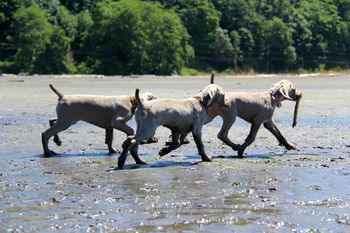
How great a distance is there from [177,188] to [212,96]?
351 cm

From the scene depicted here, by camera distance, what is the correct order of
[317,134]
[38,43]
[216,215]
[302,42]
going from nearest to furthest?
[216,215], [317,134], [38,43], [302,42]

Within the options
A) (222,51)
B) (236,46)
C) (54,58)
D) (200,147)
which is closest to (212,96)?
(200,147)

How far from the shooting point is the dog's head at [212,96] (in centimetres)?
1402

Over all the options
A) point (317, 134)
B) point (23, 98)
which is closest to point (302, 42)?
point (23, 98)

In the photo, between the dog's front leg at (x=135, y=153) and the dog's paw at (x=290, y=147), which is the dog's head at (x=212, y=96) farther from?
the dog's paw at (x=290, y=147)

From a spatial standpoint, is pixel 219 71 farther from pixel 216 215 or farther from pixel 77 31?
pixel 216 215

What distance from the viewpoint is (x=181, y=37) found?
94.7 meters

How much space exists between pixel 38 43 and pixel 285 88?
72.5 metres

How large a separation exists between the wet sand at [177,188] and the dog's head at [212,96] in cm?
100

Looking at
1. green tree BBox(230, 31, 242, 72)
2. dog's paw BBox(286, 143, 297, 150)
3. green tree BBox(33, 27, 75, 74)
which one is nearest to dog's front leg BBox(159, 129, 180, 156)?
dog's paw BBox(286, 143, 297, 150)

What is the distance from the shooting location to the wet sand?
8.73 m

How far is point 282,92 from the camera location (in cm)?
1612

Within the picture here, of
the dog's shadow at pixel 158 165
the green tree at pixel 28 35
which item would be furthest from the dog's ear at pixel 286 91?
the green tree at pixel 28 35

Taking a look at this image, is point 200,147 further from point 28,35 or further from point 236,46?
point 236,46
